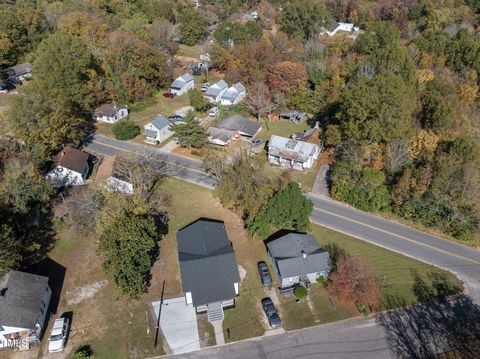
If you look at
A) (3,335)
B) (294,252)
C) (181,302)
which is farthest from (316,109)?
(3,335)

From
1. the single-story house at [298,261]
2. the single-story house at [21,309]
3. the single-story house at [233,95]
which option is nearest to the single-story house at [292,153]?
the single-story house at [298,261]

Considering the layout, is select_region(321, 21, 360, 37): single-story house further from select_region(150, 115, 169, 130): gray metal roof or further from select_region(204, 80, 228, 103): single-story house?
select_region(150, 115, 169, 130): gray metal roof

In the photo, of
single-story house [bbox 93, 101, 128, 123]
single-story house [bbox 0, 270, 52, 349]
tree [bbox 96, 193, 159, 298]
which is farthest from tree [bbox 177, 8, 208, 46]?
single-story house [bbox 0, 270, 52, 349]

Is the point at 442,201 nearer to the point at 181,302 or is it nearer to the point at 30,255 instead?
the point at 181,302

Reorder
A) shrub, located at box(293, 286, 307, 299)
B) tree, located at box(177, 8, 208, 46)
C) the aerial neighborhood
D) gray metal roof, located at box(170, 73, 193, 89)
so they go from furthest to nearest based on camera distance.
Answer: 1. tree, located at box(177, 8, 208, 46)
2. gray metal roof, located at box(170, 73, 193, 89)
3. shrub, located at box(293, 286, 307, 299)
4. the aerial neighborhood

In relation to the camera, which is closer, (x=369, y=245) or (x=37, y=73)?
(x=369, y=245)

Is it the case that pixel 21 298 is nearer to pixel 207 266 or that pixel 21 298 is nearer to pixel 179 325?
pixel 179 325
